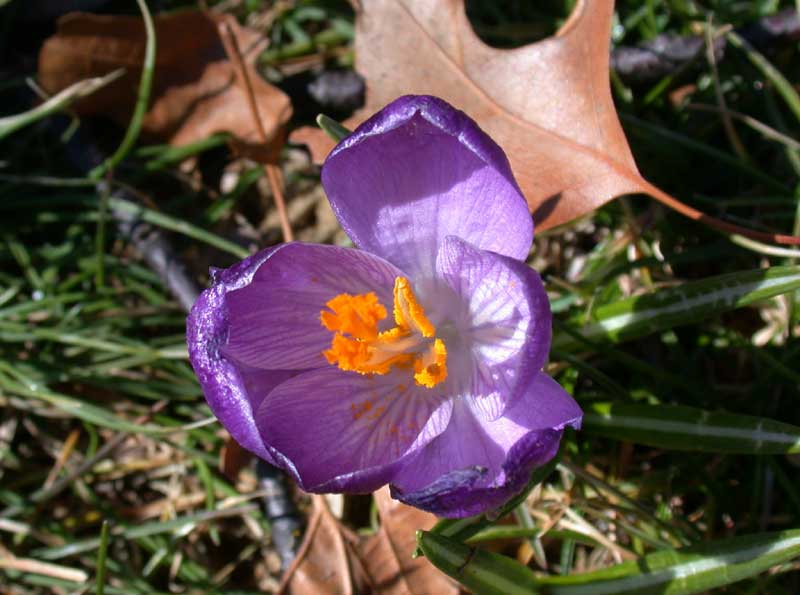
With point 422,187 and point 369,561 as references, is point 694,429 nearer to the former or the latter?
point 422,187

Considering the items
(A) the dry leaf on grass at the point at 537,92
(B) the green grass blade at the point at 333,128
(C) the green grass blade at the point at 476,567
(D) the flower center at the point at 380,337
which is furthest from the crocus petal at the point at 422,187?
(C) the green grass blade at the point at 476,567

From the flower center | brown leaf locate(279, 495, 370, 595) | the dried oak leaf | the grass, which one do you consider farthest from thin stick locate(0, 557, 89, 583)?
the dried oak leaf

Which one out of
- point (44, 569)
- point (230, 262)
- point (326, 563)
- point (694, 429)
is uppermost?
point (694, 429)

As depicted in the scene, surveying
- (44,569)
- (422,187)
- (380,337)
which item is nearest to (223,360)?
(380,337)

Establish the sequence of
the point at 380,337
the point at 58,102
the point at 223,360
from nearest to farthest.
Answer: the point at 223,360
the point at 380,337
the point at 58,102

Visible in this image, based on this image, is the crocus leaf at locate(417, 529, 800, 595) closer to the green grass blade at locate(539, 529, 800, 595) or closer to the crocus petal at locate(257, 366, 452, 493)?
the green grass blade at locate(539, 529, 800, 595)

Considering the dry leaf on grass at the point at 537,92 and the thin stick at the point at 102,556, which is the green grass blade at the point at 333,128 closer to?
the dry leaf on grass at the point at 537,92
